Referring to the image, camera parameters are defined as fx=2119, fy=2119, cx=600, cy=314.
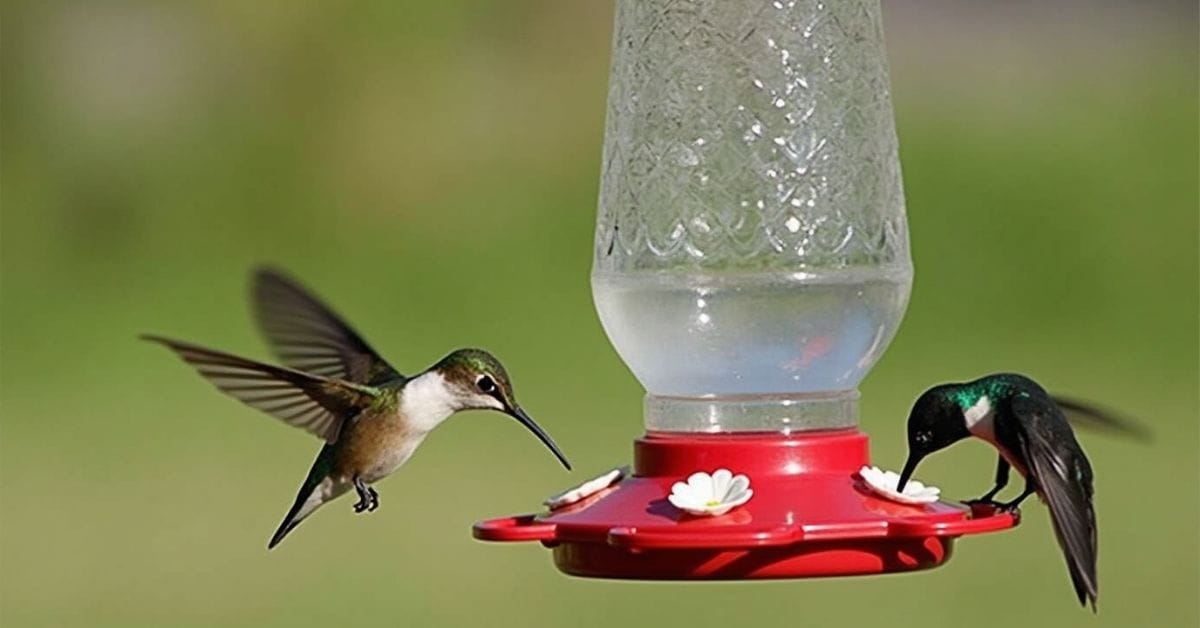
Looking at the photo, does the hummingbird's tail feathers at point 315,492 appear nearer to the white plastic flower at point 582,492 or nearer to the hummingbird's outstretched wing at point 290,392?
the hummingbird's outstretched wing at point 290,392

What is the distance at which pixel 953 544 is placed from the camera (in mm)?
3361

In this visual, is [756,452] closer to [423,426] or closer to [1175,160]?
[423,426]

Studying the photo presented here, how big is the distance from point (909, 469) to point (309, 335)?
155 cm

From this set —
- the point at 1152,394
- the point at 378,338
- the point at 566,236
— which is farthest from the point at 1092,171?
the point at 378,338

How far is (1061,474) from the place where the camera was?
3.36 metres

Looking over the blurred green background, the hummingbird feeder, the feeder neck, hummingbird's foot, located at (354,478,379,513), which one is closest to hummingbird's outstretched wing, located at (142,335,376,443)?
hummingbird's foot, located at (354,478,379,513)

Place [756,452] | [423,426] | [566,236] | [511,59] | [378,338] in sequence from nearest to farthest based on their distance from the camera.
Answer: [756,452] < [423,426] < [378,338] < [566,236] < [511,59]

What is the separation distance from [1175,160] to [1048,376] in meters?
1.74

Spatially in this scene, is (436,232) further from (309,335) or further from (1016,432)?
(1016,432)

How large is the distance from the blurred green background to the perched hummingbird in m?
7.80

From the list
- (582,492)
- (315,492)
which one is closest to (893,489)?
(582,492)

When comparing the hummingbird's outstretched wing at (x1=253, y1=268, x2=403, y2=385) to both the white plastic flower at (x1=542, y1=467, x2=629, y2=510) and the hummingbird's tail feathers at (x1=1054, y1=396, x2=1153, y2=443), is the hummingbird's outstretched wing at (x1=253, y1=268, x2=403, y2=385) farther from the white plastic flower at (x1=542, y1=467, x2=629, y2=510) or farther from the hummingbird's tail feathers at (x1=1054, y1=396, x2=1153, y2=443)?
the hummingbird's tail feathers at (x1=1054, y1=396, x2=1153, y2=443)

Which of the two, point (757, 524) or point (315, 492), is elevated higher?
point (757, 524)

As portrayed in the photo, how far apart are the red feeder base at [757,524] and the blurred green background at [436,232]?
7879 millimetres
